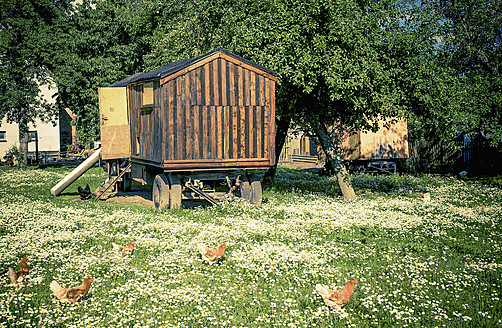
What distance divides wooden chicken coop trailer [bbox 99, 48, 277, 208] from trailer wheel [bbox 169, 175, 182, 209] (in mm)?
35

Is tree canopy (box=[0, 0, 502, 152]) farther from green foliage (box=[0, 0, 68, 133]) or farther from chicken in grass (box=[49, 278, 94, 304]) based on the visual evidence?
chicken in grass (box=[49, 278, 94, 304])

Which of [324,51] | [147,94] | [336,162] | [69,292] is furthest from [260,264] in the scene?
[336,162]

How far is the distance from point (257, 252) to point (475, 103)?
18777 mm

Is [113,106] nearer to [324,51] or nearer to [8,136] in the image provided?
[324,51]

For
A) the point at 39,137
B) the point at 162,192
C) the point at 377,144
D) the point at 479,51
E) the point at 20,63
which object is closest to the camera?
the point at 162,192

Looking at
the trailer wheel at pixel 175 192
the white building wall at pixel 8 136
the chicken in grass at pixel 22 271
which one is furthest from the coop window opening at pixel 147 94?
the white building wall at pixel 8 136

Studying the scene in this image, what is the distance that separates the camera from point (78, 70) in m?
35.0

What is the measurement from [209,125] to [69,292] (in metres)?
9.50

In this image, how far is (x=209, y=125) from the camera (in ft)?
52.7

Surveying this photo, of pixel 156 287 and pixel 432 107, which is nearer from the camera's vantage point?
pixel 156 287

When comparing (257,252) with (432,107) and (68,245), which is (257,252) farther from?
(432,107)

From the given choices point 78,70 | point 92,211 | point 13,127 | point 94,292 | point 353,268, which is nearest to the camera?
point 94,292

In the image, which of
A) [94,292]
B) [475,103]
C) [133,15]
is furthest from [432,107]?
[133,15]

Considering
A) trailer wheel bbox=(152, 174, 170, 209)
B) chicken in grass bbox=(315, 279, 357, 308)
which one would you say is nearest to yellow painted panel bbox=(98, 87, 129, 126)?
trailer wheel bbox=(152, 174, 170, 209)
